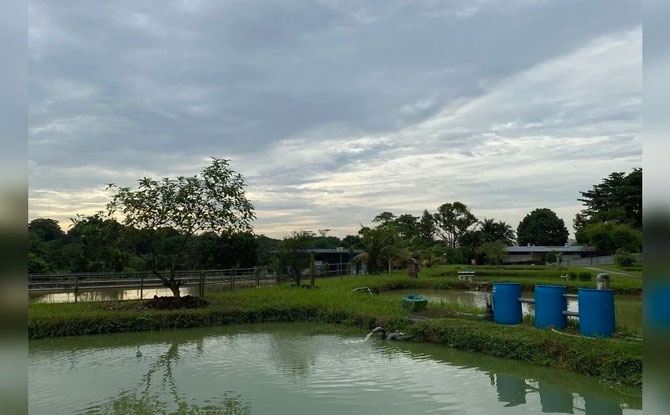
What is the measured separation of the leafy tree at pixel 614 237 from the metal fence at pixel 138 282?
2293 cm

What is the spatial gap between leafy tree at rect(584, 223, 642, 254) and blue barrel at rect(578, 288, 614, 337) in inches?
1107

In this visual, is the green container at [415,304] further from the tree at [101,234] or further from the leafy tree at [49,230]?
the leafy tree at [49,230]

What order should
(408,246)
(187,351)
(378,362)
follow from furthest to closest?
(408,246), (187,351), (378,362)

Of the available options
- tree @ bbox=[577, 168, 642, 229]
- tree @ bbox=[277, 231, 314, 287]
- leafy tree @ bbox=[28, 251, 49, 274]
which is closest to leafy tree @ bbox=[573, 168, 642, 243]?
tree @ bbox=[577, 168, 642, 229]

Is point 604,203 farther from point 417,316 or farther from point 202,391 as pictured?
point 202,391

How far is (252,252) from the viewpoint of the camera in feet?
104

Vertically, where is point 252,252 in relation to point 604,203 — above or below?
below

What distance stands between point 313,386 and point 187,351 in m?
3.71

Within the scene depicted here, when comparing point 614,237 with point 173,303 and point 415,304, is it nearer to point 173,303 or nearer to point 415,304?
point 415,304

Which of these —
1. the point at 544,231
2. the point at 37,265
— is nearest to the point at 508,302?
the point at 37,265

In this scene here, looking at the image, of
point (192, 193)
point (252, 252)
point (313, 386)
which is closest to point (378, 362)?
point (313, 386)

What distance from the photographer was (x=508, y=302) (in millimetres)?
10172

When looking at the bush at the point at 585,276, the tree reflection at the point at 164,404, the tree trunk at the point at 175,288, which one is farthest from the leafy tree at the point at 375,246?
the tree reflection at the point at 164,404

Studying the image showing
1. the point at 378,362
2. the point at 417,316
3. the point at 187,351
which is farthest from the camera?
the point at 417,316
